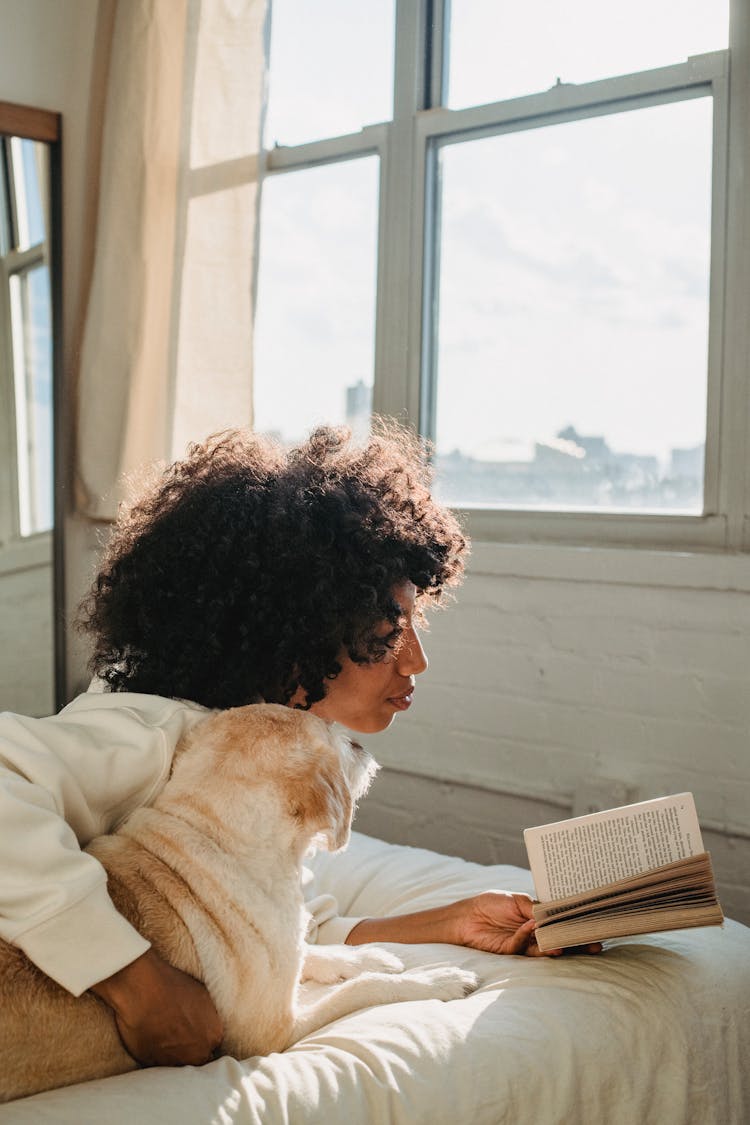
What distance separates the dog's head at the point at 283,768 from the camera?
1.30 meters

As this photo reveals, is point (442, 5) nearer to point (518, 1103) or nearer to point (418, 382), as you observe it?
point (418, 382)

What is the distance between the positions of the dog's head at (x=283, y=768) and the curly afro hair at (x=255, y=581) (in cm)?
17

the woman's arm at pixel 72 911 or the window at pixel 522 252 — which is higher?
the window at pixel 522 252

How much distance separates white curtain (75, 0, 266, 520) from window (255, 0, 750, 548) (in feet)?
0.64

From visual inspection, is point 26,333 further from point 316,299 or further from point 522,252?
point 522,252

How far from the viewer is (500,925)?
65.2 inches

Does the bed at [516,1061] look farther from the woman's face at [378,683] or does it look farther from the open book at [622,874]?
the woman's face at [378,683]

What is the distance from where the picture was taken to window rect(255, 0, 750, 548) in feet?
8.09

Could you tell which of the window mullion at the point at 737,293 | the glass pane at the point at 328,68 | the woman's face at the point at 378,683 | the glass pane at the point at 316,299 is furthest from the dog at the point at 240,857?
the glass pane at the point at 328,68

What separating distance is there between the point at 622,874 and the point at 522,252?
5.68 ft

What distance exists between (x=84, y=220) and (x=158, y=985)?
264 centimetres

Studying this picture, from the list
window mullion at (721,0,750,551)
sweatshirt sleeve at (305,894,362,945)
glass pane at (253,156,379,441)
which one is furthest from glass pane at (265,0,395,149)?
sweatshirt sleeve at (305,894,362,945)

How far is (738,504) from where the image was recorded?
7.80 ft

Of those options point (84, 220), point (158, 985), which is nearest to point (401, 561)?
point (158, 985)
